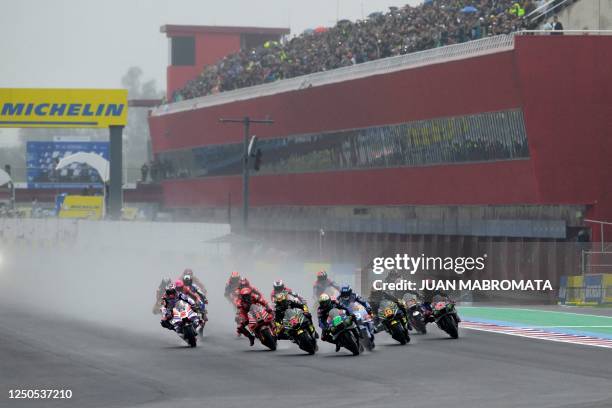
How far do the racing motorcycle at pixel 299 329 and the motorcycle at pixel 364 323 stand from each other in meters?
0.99

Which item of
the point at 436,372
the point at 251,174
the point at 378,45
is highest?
the point at 378,45

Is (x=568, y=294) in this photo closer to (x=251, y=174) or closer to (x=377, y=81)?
(x=377, y=81)

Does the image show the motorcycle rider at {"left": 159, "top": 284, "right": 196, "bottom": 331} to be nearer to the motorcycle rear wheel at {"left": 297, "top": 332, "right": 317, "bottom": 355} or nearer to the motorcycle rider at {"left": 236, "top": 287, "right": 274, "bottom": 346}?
the motorcycle rider at {"left": 236, "top": 287, "right": 274, "bottom": 346}

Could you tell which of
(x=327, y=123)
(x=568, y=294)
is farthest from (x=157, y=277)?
(x=568, y=294)

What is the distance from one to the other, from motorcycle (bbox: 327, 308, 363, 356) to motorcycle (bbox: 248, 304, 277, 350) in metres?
1.62

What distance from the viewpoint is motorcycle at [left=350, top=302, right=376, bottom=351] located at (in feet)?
95.1

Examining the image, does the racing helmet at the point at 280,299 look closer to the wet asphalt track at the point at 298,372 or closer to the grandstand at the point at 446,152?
the wet asphalt track at the point at 298,372

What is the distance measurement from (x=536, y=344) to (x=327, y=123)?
41780 millimetres

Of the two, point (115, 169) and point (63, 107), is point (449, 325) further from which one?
point (115, 169)

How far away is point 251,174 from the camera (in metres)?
82.6

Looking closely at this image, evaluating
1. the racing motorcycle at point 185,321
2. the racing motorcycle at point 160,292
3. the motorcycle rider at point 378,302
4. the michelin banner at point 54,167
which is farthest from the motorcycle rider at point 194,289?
the michelin banner at point 54,167

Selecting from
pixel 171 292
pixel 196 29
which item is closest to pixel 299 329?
pixel 171 292

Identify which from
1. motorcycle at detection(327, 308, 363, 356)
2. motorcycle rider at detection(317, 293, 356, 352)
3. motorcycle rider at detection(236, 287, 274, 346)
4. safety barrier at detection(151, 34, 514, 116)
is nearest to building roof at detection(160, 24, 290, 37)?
safety barrier at detection(151, 34, 514, 116)

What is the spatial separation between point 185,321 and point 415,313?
227 inches
